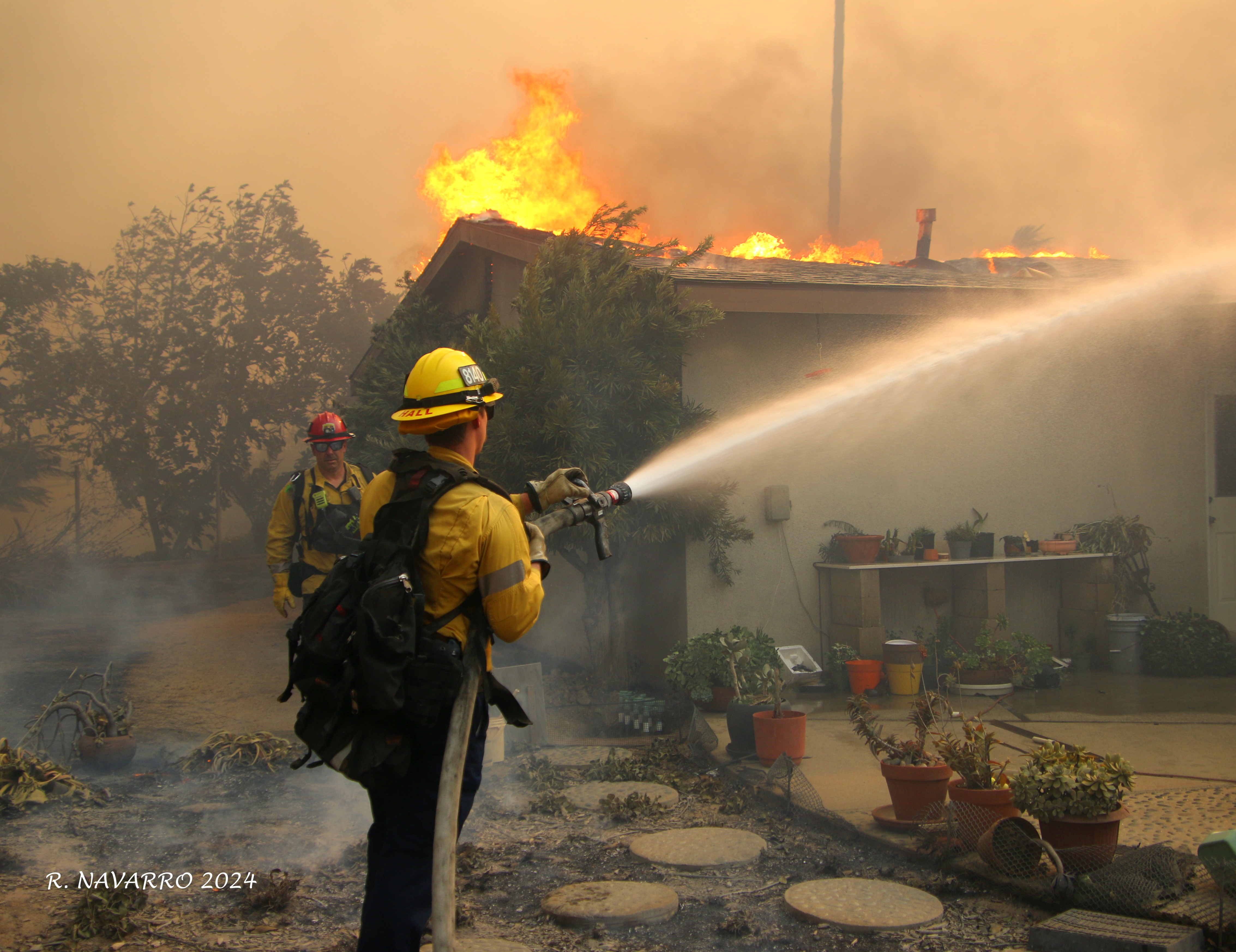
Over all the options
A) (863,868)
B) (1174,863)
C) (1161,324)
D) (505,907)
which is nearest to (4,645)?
(505,907)

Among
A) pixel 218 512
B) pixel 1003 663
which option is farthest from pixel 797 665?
pixel 218 512

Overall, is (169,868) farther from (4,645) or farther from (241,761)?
(4,645)

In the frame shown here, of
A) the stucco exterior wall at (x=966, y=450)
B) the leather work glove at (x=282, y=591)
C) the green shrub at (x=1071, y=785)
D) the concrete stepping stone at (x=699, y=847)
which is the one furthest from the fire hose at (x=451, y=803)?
the stucco exterior wall at (x=966, y=450)

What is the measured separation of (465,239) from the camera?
10406 millimetres

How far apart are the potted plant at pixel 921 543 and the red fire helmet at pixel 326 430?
215 inches

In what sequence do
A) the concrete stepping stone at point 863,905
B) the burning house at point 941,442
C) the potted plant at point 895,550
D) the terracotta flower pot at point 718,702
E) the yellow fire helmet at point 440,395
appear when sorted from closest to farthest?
1. the yellow fire helmet at point 440,395
2. the concrete stepping stone at point 863,905
3. the terracotta flower pot at point 718,702
4. the burning house at point 941,442
5. the potted plant at point 895,550

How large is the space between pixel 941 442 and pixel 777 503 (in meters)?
2.00

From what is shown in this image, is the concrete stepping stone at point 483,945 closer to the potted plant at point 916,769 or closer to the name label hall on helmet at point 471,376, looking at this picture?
the potted plant at point 916,769

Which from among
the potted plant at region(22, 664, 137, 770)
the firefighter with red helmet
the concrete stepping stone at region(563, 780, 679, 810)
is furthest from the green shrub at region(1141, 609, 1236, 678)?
the potted plant at region(22, 664, 137, 770)

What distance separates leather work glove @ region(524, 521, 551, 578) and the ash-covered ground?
1721mm

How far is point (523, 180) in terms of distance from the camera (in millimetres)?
12992

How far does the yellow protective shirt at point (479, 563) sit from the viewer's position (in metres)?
2.67

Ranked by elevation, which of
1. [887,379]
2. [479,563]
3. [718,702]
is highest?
[887,379]

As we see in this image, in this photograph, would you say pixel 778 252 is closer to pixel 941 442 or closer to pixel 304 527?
pixel 941 442
